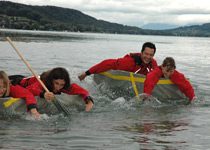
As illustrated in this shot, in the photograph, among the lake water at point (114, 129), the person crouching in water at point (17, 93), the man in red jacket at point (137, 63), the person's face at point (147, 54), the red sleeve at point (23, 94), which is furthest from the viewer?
the man in red jacket at point (137, 63)

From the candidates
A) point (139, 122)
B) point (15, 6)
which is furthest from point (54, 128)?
point (15, 6)

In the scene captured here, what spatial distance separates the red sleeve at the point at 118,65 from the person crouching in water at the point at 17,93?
395cm

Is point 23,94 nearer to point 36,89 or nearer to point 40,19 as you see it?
point 36,89

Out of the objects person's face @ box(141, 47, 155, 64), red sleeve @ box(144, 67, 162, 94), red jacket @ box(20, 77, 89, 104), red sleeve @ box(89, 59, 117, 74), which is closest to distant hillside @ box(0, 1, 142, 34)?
red sleeve @ box(89, 59, 117, 74)

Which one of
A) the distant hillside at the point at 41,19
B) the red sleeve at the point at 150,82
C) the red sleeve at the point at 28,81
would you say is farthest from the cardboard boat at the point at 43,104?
the distant hillside at the point at 41,19

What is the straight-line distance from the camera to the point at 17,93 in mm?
6824

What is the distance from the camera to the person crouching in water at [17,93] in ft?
20.7

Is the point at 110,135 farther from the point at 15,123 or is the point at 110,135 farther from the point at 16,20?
the point at 16,20

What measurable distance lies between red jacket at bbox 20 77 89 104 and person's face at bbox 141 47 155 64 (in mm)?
2720

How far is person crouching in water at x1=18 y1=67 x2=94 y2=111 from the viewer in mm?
6805

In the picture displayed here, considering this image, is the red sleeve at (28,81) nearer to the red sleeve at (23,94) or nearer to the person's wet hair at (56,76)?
the person's wet hair at (56,76)

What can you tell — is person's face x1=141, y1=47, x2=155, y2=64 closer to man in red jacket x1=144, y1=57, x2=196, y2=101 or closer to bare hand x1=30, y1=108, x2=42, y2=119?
man in red jacket x1=144, y1=57, x2=196, y2=101

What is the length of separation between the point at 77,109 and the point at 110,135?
1.95 metres

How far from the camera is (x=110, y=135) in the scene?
5.92 metres
